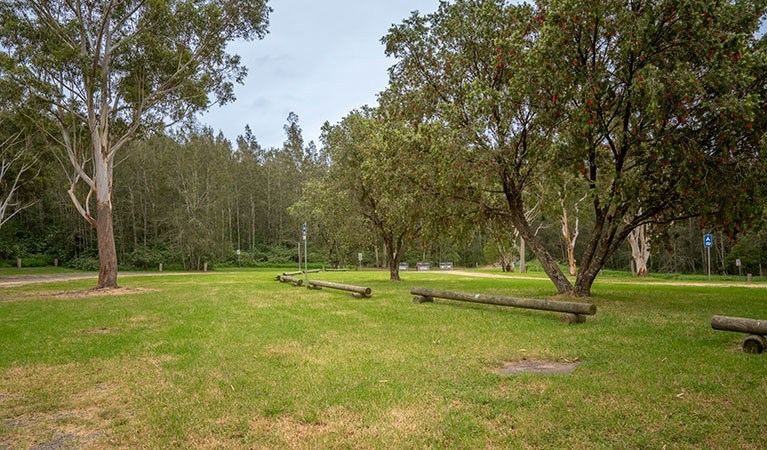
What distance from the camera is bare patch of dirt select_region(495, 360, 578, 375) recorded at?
17.9 feet

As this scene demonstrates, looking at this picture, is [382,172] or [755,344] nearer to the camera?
[755,344]

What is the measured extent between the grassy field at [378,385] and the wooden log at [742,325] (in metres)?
0.33

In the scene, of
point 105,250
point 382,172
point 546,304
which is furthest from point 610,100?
point 105,250

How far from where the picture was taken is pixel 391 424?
12.4 feet

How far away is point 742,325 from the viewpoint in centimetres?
645

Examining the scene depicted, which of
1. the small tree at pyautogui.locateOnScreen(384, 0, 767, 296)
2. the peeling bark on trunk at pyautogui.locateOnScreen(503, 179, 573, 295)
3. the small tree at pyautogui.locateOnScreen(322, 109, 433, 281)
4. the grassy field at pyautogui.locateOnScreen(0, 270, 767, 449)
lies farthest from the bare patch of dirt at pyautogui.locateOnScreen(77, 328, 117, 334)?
the peeling bark on trunk at pyautogui.locateOnScreen(503, 179, 573, 295)

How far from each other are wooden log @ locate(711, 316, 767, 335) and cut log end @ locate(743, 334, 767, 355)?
0.31ft

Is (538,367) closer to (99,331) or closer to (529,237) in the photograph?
(99,331)

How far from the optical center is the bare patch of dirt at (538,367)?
215 inches

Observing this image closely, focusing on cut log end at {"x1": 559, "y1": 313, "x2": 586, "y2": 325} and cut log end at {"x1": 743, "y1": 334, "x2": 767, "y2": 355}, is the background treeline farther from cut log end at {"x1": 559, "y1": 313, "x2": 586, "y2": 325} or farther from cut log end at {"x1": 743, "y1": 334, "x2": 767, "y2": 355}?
cut log end at {"x1": 743, "y1": 334, "x2": 767, "y2": 355}

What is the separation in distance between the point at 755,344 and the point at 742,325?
→ 39cm

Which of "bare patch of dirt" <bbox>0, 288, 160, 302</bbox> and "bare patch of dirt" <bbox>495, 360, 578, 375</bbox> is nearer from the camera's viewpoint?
"bare patch of dirt" <bbox>495, 360, 578, 375</bbox>

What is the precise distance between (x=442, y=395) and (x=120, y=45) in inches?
883

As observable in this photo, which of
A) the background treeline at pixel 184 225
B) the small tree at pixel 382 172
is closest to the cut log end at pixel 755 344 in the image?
the small tree at pixel 382 172
